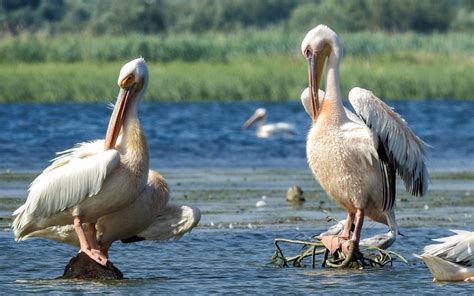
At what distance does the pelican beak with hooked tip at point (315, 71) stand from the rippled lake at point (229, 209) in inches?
41.7

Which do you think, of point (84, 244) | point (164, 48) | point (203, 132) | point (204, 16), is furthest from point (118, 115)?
point (204, 16)

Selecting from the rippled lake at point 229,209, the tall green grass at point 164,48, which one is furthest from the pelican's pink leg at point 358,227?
the tall green grass at point 164,48

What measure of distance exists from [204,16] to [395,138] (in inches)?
2349

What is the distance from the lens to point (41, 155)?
17.0 meters


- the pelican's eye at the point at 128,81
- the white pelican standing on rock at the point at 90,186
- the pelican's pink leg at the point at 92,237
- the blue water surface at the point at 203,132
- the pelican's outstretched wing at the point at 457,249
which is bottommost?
the blue water surface at the point at 203,132

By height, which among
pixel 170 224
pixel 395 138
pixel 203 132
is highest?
pixel 395 138

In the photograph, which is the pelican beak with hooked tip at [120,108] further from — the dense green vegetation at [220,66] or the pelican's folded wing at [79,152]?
the dense green vegetation at [220,66]

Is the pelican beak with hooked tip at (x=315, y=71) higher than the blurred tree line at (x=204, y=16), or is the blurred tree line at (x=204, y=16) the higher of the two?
the pelican beak with hooked tip at (x=315, y=71)

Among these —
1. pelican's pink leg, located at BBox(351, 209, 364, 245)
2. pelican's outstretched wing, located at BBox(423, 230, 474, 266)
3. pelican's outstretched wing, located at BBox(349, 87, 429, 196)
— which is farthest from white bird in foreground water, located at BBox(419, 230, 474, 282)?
pelican's outstretched wing, located at BBox(349, 87, 429, 196)

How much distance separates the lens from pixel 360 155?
8992 millimetres

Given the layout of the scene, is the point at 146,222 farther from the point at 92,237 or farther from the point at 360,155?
the point at 360,155

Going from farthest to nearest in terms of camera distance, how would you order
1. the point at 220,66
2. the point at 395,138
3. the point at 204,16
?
1. the point at 204,16
2. the point at 220,66
3. the point at 395,138

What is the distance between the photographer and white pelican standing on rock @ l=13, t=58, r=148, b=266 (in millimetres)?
8250

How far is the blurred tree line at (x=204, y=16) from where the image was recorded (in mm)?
50312
